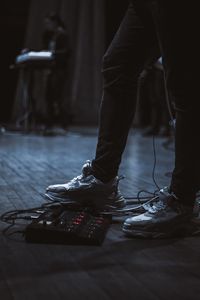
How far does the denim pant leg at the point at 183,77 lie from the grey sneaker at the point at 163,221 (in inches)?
1.1

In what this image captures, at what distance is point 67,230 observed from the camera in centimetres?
125

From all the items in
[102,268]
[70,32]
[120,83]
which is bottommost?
[102,268]

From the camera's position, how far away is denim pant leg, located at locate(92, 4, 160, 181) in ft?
5.12

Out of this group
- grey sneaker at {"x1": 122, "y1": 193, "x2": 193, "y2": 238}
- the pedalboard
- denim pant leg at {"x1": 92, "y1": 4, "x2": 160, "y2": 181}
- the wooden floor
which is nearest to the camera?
the wooden floor

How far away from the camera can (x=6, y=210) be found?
1589mm

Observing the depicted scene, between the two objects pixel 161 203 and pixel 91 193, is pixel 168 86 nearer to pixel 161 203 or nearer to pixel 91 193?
pixel 161 203

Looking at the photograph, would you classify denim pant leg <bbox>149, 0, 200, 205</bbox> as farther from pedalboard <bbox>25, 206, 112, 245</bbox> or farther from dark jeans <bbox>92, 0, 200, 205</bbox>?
pedalboard <bbox>25, 206, 112, 245</bbox>

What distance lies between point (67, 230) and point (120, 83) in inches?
21.8

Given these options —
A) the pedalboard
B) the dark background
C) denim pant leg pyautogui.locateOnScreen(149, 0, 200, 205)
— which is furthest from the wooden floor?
the dark background

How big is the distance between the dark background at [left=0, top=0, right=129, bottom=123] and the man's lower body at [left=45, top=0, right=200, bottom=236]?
657cm

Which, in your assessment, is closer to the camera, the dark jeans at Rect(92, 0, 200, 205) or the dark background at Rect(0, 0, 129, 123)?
the dark jeans at Rect(92, 0, 200, 205)

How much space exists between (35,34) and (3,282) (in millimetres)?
7448

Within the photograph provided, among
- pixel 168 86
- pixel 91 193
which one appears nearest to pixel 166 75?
pixel 168 86

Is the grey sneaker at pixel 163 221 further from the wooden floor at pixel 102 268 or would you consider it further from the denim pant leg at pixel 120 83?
the denim pant leg at pixel 120 83
